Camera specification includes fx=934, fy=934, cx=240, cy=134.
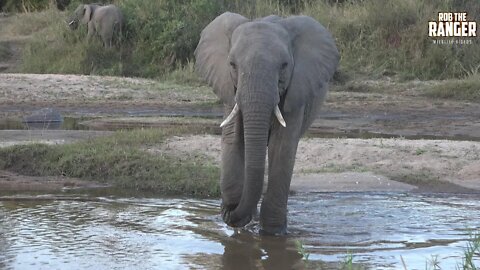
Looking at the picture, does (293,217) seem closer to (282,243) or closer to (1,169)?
(282,243)

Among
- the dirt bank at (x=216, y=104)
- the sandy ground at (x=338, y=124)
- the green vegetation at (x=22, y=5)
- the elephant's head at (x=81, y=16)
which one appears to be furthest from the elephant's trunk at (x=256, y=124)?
the green vegetation at (x=22, y=5)

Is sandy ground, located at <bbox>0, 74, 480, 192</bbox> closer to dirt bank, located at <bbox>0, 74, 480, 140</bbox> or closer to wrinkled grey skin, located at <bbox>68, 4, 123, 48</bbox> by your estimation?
dirt bank, located at <bbox>0, 74, 480, 140</bbox>

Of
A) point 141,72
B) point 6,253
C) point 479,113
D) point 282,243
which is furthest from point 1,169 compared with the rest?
point 141,72

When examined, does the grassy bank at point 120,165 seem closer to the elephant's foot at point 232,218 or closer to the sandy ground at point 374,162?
the sandy ground at point 374,162

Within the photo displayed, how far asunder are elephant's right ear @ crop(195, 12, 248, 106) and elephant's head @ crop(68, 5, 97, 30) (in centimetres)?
1619

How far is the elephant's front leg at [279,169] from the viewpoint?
7188mm

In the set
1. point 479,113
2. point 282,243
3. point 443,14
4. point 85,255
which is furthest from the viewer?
point 443,14

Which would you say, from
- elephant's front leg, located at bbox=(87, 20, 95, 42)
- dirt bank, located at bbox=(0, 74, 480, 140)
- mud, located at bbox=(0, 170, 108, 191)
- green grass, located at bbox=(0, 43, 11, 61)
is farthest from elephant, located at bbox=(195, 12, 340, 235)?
green grass, located at bbox=(0, 43, 11, 61)

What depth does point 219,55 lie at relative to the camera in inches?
287

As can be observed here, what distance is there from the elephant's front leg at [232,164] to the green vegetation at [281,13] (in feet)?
40.2

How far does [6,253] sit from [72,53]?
1567 cm

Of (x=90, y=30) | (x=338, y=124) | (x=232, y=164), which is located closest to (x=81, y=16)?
(x=90, y=30)

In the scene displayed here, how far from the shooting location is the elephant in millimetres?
6598

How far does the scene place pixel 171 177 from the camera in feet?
32.1
